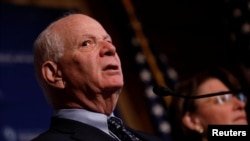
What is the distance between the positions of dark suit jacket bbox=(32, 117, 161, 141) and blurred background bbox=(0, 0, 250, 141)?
3.83 feet

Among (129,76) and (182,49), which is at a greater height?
(182,49)

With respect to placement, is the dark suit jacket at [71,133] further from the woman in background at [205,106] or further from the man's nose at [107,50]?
the woman in background at [205,106]

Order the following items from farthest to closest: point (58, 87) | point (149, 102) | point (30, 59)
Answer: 1. point (149, 102)
2. point (30, 59)
3. point (58, 87)

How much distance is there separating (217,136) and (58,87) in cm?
59

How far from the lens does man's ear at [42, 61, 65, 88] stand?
167 cm

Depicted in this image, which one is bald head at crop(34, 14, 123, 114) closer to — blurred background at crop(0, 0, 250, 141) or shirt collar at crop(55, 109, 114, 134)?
shirt collar at crop(55, 109, 114, 134)

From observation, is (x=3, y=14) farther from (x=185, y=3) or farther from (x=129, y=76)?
(x=185, y=3)

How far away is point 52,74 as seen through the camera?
5.50 ft

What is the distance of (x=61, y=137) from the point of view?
1.53 m

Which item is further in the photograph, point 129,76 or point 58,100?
point 129,76

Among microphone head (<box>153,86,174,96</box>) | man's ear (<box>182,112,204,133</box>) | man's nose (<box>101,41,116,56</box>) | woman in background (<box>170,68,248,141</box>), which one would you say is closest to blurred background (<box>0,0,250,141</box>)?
woman in background (<box>170,68,248,141</box>)

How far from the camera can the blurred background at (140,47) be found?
3170 mm

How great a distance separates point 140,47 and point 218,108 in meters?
1.88

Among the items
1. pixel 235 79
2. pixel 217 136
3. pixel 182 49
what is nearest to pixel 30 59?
pixel 235 79
